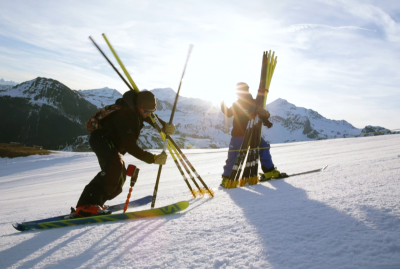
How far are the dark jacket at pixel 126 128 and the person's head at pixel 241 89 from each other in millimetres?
2211

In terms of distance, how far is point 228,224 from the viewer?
1870 mm

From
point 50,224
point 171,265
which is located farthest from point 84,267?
point 50,224

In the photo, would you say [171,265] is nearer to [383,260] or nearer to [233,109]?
[383,260]

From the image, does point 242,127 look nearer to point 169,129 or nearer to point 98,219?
point 169,129

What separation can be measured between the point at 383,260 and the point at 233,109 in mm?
3682

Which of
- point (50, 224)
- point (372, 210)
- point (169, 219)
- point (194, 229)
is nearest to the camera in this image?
point (372, 210)

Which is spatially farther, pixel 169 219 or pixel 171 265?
Answer: pixel 169 219

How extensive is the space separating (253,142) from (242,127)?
428 mm

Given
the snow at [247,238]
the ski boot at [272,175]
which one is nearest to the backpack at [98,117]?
the snow at [247,238]

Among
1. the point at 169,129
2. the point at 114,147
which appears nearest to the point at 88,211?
the point at 114,147

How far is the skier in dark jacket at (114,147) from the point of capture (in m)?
2.81

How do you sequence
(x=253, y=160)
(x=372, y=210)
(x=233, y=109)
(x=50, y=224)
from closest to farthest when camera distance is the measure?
(x=372, y=210)
(x=50, y=224)
(x=253, y=160)
(x=233, y=109)

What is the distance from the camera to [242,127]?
183 inches

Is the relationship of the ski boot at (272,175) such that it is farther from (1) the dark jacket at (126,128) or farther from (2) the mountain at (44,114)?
(2) the mountain at (44,114)
